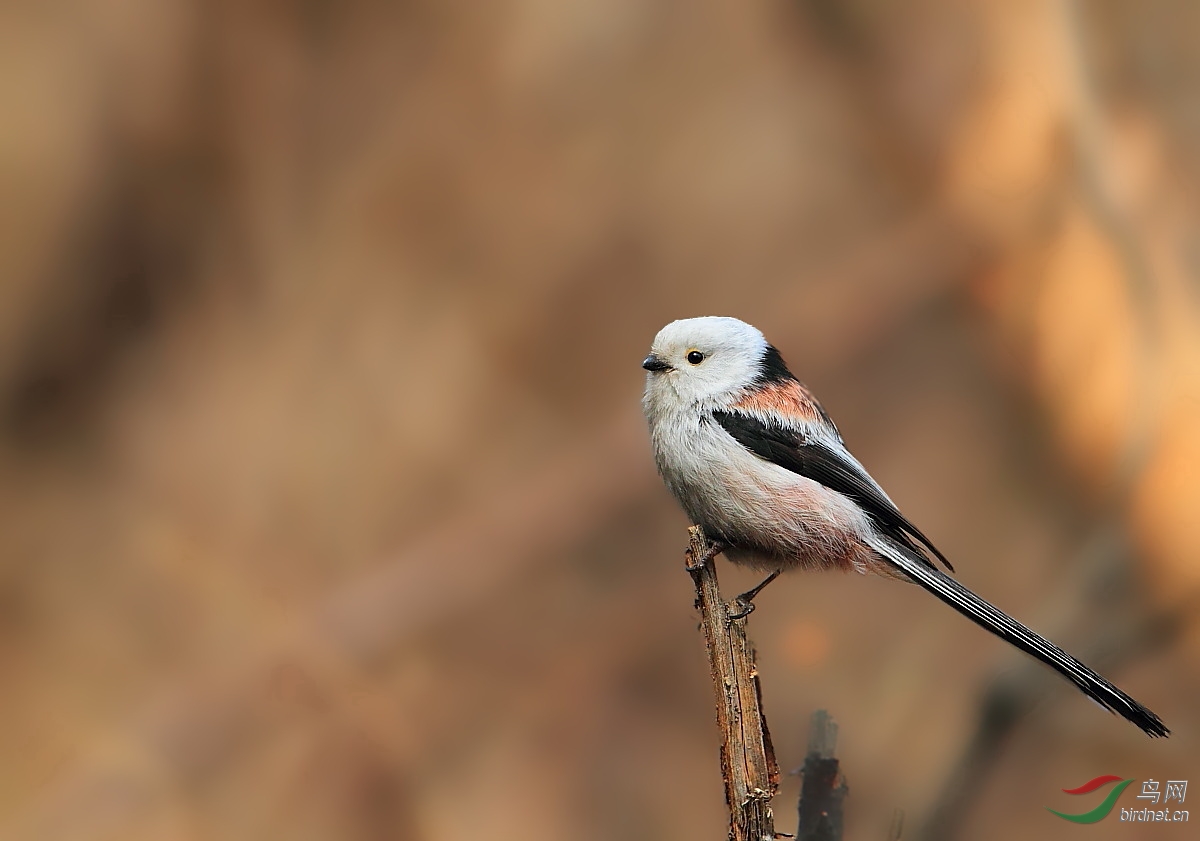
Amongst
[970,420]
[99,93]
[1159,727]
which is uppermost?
[99,93]

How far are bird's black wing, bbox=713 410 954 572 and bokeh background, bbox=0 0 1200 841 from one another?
1164mm

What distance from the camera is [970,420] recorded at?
11.7 feet

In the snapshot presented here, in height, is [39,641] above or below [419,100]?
below

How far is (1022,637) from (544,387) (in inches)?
82.3

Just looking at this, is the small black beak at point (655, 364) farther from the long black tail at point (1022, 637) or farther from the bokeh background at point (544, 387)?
the bokeh background at point (544, 387)

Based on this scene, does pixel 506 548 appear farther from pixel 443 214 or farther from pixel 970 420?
pixel 970 420

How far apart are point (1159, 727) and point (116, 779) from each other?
315 cm

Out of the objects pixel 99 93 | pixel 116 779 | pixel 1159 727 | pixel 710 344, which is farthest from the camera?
pixel 99 93

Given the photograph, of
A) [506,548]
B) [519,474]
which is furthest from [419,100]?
[506,548]

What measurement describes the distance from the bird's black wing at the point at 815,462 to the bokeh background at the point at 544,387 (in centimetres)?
116

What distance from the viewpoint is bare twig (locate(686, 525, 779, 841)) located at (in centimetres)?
162

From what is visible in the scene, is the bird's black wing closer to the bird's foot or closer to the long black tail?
the long black tail

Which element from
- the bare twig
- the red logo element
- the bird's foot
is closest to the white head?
the bird's foot

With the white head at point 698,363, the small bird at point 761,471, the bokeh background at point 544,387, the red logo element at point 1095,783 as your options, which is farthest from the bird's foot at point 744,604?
the red logo element at point 1095,783
